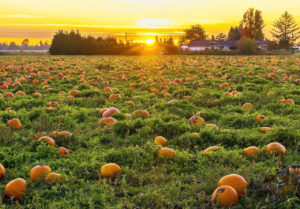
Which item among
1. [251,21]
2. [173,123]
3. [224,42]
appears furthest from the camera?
[251,21]

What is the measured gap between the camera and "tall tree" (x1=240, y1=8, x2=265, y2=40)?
4048 inches

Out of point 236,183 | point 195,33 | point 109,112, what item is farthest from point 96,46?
point 195,33

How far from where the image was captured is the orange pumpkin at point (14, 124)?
5684 millimetres

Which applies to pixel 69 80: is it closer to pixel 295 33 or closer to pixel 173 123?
pixel 173 123

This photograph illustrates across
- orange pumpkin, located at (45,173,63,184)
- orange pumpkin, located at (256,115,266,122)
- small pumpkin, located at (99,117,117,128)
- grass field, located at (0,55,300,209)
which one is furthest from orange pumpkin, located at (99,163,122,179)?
orange pumpkin, located at (256,115,266,122)

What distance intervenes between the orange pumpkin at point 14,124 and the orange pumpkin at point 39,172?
222 cm

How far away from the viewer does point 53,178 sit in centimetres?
362

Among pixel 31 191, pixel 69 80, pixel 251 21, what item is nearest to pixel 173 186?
pixel 31 191

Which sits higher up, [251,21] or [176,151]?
[251,21]

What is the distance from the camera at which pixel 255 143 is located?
4.84 meters

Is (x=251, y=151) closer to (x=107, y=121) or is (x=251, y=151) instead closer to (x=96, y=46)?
(x=107, y=121)

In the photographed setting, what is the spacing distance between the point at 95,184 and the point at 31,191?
690 mm

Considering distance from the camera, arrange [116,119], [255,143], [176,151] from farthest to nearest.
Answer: [116,119] < [255,143] < [176,151]

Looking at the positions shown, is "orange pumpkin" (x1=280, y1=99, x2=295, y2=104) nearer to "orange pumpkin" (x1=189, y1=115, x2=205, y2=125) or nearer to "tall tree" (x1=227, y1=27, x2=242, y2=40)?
"orange pumpkin" (x1=189, y1=115, x2=205, y2=125)
